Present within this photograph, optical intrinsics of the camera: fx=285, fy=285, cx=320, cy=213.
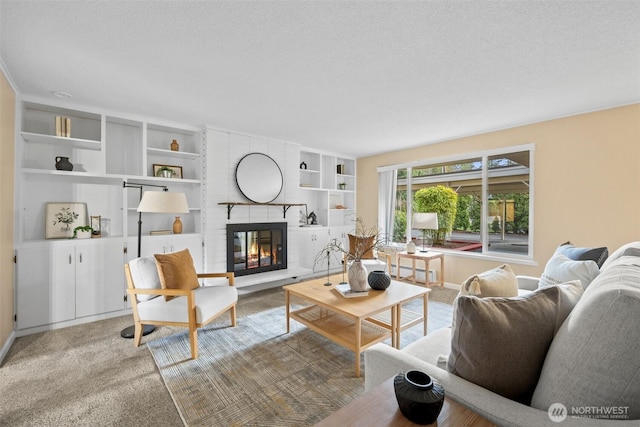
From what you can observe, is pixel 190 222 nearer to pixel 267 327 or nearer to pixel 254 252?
pixel 254 252

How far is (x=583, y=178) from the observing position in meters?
3.44

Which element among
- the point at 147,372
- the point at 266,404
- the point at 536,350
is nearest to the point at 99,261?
the point at 147,372

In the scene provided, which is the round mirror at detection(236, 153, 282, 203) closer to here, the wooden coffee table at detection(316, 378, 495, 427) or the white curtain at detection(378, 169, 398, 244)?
the white curtain at detection(378, 169, 398, 244)

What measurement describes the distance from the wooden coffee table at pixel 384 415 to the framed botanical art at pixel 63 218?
3854mm

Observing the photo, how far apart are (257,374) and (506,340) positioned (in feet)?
6.09

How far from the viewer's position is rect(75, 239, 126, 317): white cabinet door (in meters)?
3.17

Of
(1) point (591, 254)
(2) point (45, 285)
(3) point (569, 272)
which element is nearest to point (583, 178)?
(1) point (591, 254)

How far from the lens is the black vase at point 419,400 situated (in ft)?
2.88

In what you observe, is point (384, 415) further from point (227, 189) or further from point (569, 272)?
point (227, 189)

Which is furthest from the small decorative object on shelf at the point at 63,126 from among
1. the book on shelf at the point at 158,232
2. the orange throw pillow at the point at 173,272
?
the orange throw pillow at the point at 173,272

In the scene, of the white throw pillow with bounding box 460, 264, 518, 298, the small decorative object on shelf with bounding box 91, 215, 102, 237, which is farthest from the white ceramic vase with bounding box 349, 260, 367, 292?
the small decorative object on shelf with bounding box 91, 215, 102, 237

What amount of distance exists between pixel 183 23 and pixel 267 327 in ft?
9.13

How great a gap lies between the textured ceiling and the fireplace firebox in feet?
5.75

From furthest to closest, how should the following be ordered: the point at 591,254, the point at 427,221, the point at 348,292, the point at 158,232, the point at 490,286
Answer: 1. the point at 427,221
2. the point at 158,232
3. the point at 348,292
4. the point at 591,254
5. the point at 490,286
